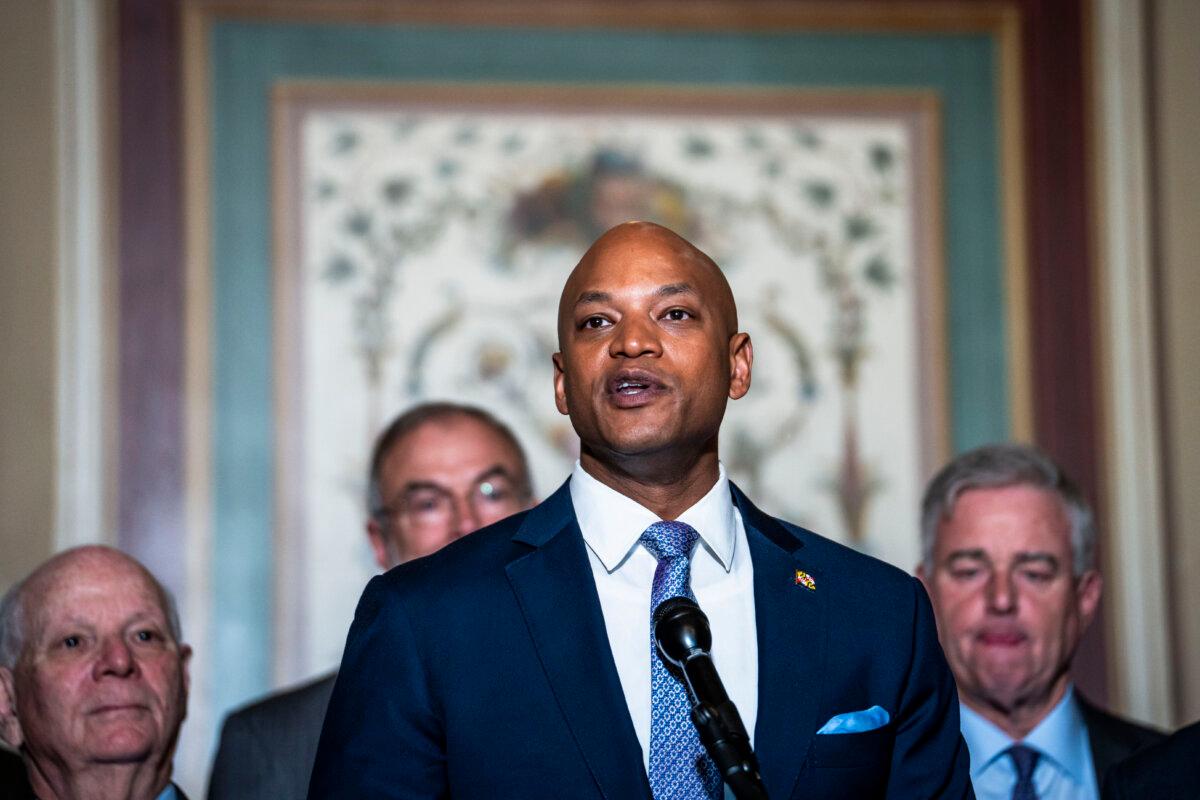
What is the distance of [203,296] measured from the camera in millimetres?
4750

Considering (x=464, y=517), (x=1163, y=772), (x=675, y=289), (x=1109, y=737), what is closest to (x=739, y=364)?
(x=675, y=289)

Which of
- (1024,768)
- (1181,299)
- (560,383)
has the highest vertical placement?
(1181,299)

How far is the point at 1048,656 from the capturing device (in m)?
3.63

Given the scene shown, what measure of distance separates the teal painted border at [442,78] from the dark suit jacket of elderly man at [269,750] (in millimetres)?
1103

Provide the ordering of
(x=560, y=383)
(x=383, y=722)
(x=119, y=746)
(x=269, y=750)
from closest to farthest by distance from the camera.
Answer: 1. (x=383, y=722)
2. (x=560, y=383)
3. (x=119, y=746)
4. (x=269, y=750)

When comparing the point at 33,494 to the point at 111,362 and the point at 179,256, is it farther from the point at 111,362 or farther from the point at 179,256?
the point at 179,256

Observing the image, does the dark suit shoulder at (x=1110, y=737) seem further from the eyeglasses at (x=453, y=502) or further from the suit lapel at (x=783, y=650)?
the suit lapel at (x=783, y=650)

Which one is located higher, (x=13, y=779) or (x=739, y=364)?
(x=739, y=364)

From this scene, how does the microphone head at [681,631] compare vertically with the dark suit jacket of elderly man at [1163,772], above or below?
above

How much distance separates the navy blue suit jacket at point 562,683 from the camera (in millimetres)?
2301

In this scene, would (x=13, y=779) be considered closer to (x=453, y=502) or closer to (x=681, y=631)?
(x=453, y=502)

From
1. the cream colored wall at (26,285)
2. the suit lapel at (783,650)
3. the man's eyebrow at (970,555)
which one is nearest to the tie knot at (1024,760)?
the man's eyebrow at (970,555)

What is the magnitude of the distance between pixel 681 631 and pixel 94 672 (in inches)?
59.0

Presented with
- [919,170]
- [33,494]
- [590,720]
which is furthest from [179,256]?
[590,720]
